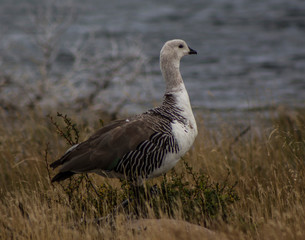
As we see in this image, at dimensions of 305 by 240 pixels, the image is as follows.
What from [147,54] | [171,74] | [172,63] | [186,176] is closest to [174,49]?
[172,63]

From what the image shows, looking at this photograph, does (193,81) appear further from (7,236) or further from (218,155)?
(7,236)

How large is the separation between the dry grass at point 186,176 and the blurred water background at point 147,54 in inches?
37.2

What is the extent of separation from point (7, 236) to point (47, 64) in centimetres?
794

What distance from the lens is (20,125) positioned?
11.7m

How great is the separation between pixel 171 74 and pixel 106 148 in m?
1.56

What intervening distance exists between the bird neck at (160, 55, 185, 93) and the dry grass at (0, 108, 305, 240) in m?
1.44

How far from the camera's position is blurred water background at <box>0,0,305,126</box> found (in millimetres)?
12727

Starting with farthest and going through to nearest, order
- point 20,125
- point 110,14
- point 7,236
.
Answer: point 110,14 < point 20,125 < point 7,236

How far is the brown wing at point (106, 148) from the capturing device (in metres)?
6.52

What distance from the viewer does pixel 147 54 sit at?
24922mm

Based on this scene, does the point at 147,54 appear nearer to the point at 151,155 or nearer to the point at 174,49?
the point at 174,49

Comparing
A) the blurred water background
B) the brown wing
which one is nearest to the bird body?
the brown wing

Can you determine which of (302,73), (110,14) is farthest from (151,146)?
(110,14)

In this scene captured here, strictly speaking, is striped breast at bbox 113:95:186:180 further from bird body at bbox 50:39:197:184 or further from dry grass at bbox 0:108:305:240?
dry grass at bbox 0:108:305:240
